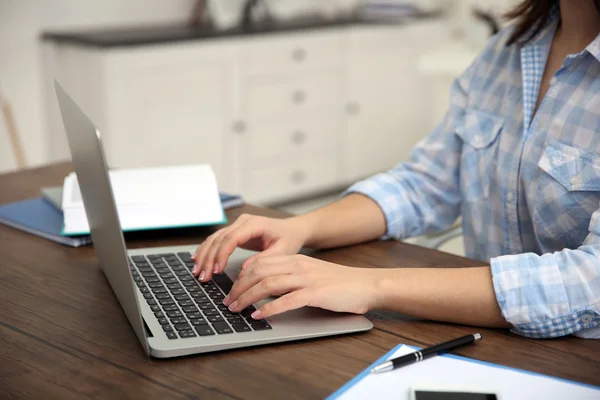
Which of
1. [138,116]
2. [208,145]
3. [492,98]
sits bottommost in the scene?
[208,145]

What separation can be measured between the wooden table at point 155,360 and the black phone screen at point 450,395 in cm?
8

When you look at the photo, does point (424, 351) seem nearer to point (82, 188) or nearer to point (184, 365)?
point (184, 365)

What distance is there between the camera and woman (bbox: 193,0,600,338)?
0.92m

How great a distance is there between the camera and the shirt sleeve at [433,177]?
136cm

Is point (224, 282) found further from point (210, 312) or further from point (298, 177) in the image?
point (298, 177)

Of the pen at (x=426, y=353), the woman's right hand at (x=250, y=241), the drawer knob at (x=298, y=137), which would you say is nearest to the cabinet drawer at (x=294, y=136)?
the drawer knob at (x=298, y=137)

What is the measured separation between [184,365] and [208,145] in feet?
8.64

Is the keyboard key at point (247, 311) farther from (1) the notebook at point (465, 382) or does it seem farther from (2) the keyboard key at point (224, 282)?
(1) the notebook at point (465, 382)

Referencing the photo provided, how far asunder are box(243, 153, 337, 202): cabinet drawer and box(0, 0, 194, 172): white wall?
94 cm

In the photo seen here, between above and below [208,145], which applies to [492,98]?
above

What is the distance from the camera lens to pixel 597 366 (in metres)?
0.84

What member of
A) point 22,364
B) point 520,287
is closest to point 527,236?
point 520,287

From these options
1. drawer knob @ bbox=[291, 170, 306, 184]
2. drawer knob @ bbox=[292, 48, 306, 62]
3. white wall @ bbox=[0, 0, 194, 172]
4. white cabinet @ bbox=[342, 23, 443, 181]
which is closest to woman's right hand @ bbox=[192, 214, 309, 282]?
white wall @ bbox=[0, 0, 194, 172]

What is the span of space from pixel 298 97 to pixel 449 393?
9.95ft
